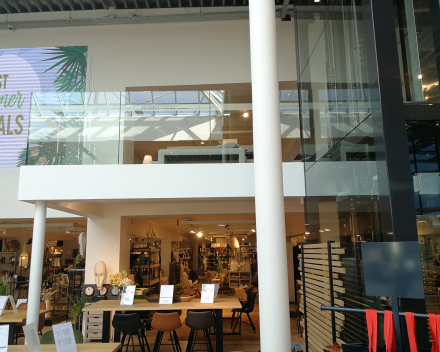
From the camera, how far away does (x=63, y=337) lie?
4.14m

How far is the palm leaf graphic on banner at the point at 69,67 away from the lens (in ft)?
35.5

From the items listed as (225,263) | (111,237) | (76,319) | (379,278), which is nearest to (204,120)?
(111,237)

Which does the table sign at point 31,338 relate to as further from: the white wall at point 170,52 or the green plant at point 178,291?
the white wall at point 170,52

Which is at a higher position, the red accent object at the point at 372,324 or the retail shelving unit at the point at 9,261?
the retail shelving unit at the point at 9,261

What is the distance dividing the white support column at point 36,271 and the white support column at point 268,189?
4.05 m

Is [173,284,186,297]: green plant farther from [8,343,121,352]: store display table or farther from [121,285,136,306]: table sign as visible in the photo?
[8,343,121,352]: store display table

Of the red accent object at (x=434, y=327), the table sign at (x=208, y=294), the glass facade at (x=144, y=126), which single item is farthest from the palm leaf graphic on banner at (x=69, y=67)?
the red accent object at (x=434, y=327)

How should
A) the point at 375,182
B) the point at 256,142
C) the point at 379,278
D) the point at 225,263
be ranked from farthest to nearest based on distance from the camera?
the point at 225,263, the point at 256,142, the point at 375,182, the point at 379,278

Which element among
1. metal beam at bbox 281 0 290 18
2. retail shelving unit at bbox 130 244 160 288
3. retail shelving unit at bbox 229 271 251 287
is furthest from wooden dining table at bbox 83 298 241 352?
retail shelving unit at bbox 229 271 251 287

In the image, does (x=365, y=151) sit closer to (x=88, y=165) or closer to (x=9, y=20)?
(x=88, y=165)

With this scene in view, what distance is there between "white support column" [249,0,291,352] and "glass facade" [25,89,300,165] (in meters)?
1.85

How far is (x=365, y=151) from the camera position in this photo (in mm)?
4258

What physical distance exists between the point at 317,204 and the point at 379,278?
298 cm

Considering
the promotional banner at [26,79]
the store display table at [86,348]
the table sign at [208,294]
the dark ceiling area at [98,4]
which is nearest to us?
the store display table at [86,348]
